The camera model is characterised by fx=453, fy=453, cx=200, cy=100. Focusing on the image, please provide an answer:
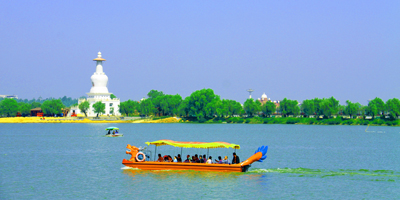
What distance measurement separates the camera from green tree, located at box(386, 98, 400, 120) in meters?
116

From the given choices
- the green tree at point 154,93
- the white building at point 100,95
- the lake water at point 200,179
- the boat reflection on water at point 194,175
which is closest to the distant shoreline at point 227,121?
the white building at point 100,95

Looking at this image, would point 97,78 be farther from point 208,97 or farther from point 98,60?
point 208,97

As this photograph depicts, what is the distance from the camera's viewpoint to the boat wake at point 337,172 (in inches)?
1367

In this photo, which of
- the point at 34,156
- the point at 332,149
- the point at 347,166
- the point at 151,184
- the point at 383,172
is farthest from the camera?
the point at 332,149

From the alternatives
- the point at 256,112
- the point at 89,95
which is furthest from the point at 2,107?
the point at 256,112

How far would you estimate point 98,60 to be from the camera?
167 metres

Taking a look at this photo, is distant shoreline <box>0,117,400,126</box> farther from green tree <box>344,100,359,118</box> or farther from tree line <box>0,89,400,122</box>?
green tree <box>344,100,359,118</box>

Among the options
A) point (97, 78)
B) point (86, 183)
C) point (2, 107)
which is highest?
point (97, 78)

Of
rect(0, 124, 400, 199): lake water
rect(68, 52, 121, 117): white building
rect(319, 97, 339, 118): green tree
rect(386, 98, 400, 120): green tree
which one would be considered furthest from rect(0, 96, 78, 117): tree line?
rect(0, 124, 400, 199): lake water

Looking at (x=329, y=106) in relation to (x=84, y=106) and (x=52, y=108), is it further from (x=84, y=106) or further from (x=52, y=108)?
(x=52, y=108)

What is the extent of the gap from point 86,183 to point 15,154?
68.9 ft

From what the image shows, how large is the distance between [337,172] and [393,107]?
88478mm

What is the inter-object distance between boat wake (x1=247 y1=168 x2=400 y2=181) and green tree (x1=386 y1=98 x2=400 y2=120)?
8566 cm

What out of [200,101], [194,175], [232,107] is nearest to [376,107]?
[232,107]
